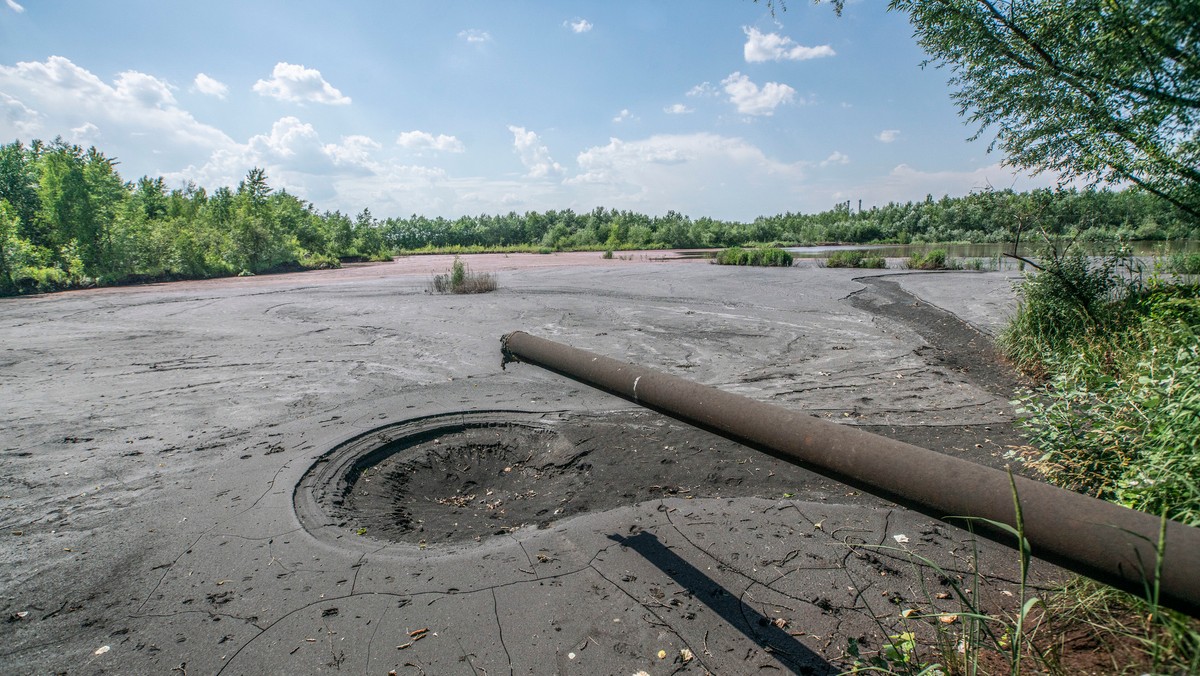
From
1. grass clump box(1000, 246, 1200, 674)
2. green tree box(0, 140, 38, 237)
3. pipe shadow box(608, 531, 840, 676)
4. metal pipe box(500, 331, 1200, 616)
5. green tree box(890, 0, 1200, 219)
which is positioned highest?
green tree box(0, 140, 38, 237)

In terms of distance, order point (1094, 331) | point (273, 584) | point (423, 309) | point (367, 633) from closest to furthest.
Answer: point (367, 633) → point (273, 584) → point (1094, 331) → point (423, 309)

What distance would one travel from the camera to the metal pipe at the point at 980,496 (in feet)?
4.28

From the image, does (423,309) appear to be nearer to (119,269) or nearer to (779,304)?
(779,304)

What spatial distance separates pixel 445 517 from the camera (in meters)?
4.48

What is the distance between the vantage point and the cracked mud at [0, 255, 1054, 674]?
2.98 metres

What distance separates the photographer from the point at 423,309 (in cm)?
1346

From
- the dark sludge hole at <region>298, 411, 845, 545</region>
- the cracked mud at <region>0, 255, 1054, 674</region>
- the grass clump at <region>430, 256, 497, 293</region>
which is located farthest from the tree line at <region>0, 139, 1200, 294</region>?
the grass clump at <region>430, 256, 497, 293</region>

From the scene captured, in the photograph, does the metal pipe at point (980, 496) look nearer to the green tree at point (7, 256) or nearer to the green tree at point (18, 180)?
the green tree at point (7, 256)

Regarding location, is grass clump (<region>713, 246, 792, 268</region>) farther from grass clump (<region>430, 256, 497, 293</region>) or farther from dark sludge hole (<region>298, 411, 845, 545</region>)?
dark sludge hole (<region>298, 411, 845, 545</region>)

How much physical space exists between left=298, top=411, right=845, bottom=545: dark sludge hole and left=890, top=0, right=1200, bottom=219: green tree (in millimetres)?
4711

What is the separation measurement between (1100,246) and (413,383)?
32.3 ft

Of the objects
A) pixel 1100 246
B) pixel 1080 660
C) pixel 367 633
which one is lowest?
pixel 367 633

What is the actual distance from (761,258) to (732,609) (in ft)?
81.7

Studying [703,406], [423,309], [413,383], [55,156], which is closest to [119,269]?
[55,156]
